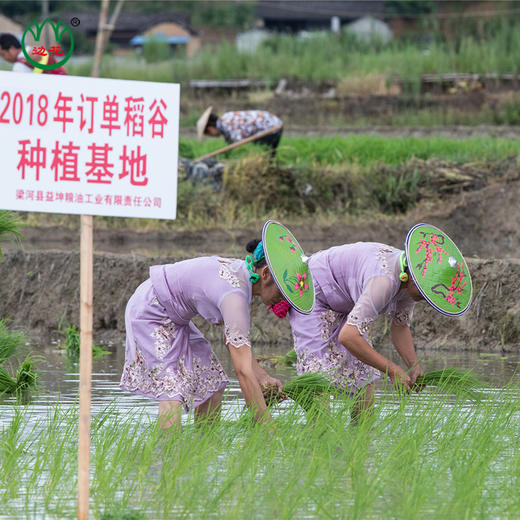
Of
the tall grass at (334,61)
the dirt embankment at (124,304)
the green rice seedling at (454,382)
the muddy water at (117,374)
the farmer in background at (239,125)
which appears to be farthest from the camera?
the tall grass at (334,61)

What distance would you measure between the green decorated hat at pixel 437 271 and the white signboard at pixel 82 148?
1.63m

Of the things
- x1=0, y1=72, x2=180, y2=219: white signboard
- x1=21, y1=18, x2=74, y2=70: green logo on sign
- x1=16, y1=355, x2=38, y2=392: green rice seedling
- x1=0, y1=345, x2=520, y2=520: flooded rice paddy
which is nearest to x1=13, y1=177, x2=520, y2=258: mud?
x1=16, y1=355, x2=38, y2=392: green rice seedling

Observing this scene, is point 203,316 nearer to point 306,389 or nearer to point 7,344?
point 306,389

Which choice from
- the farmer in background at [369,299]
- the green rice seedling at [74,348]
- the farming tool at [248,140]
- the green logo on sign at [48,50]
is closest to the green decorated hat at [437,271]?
the farmer in background at [369,299]

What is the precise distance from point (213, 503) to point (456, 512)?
0.86 m

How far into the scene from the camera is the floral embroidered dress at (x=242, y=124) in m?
14.9

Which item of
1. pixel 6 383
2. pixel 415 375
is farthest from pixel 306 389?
pixel 6 383

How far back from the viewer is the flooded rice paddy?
406 centimetres

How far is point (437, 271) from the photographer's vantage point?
549cm

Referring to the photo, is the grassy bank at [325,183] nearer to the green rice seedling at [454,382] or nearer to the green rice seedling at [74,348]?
the green rice seedling at [74,348]

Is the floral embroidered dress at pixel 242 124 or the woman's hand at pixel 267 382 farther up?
the floral embroidered dress at pixel 242 124

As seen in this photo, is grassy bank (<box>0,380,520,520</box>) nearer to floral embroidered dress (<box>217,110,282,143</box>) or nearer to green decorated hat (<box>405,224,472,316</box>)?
green decorated hat (<box>405,224,472,316</box>)

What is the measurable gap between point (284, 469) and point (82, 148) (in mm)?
1546

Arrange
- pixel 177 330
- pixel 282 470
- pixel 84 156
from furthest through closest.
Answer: pixel 177 330 → pixel 282 470 → pixel 84 156
